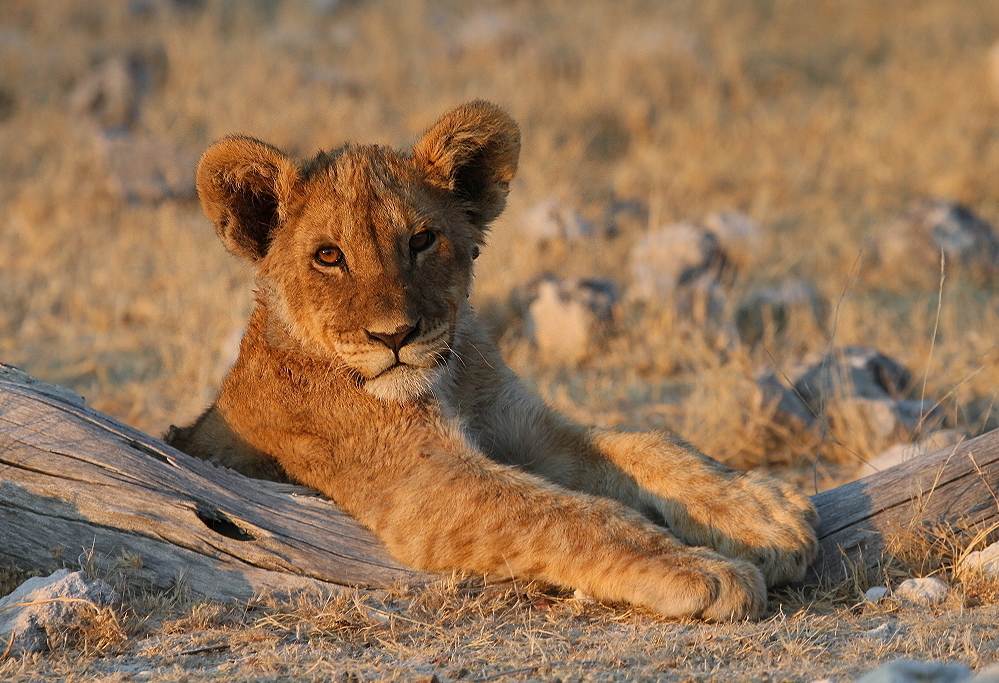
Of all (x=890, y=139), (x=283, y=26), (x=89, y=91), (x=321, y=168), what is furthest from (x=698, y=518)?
(x=283, y=26)

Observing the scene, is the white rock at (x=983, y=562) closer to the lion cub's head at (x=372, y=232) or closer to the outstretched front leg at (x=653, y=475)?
the outstretched front leg at (x=653, y=475)

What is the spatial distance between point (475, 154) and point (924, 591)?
2340 mm

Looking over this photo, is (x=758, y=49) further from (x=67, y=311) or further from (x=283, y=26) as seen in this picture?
(x=67, y=311)

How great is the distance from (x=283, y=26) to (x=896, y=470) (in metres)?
13.5

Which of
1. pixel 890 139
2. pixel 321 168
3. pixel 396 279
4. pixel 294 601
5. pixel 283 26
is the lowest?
pixel 294 601

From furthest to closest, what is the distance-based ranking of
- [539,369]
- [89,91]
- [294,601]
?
[89,91]
[539,369]
[294,601]

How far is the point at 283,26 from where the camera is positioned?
626 inches

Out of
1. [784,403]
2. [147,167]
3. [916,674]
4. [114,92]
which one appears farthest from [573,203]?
[916,674]

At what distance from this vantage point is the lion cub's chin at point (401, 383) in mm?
3893

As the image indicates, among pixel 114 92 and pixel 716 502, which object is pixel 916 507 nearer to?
pixel 716 502

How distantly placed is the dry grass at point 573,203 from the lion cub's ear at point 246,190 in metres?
1.45

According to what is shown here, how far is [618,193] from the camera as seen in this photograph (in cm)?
1123

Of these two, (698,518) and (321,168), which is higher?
(321,168)

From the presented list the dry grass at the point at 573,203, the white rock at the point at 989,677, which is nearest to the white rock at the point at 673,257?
the dry grass at the point at 573,203
